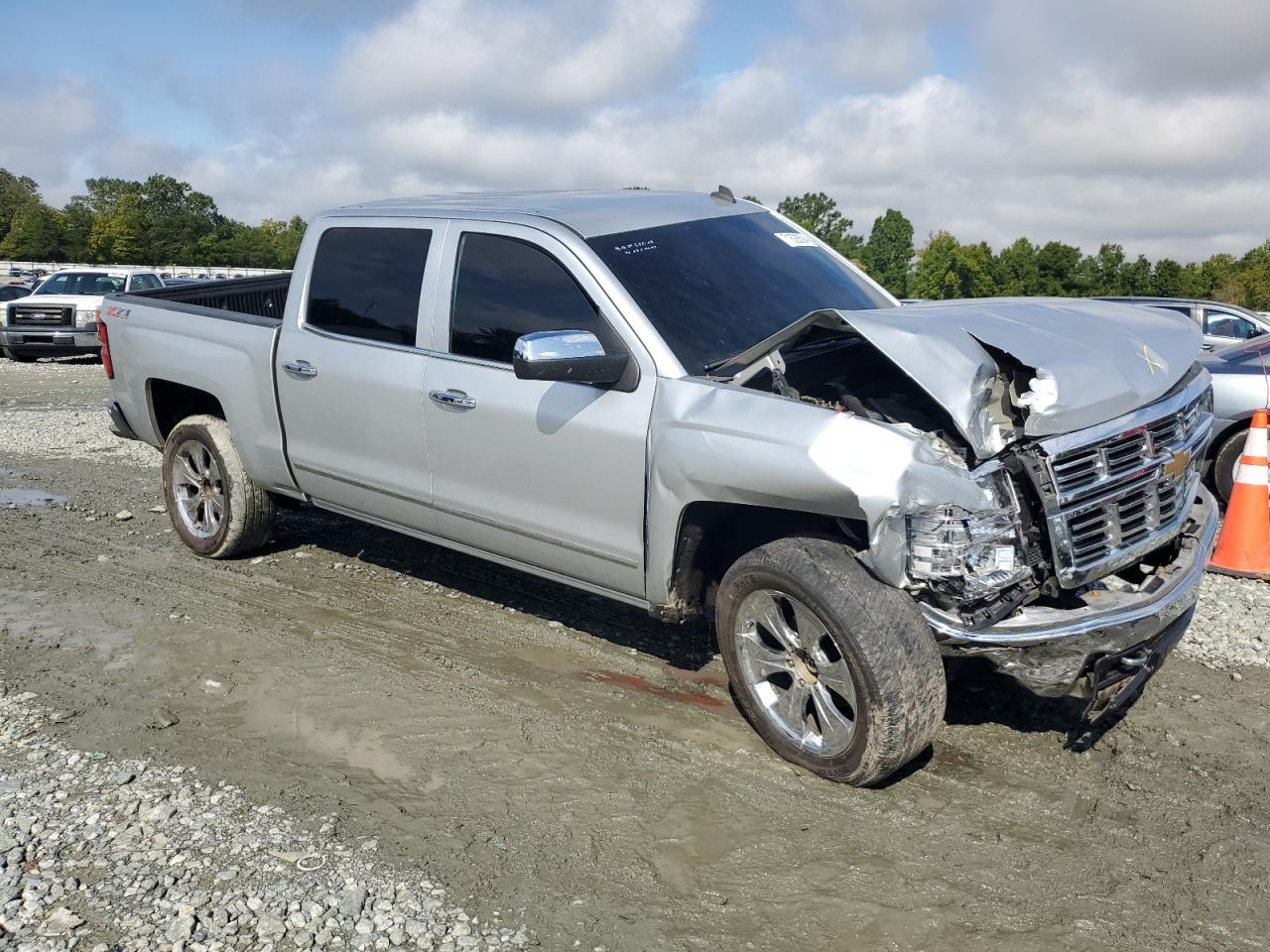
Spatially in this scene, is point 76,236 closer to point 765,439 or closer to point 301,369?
point 301,369

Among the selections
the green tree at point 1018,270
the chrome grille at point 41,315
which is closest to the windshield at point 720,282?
the chrome grille at point 41,315

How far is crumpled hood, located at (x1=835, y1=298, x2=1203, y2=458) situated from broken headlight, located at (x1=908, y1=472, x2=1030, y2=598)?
20 cm

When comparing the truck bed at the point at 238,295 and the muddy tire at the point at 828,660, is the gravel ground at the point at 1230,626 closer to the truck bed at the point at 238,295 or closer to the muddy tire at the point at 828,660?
the muddy tire at the point at 828,660

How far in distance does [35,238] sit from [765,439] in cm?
10460

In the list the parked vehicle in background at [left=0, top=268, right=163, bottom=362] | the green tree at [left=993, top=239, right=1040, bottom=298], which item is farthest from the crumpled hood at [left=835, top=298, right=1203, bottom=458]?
the green tree at [left=993, top=239, right=1040, bottom=298]

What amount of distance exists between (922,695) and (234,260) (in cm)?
9588

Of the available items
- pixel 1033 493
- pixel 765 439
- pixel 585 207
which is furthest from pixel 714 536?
pixel 585 207

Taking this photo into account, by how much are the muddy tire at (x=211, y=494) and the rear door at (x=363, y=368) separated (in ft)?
2.26

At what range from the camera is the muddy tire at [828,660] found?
356 cm

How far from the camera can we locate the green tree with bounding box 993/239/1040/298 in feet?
213

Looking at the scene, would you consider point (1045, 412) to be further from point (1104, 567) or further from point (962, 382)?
point (1104, 567)

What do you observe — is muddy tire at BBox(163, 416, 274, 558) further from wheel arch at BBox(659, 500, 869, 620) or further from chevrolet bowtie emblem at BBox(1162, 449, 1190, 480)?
chevrolet bowtie emblem at BBox(1162, 449, 1190, 480)

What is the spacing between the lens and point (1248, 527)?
6.31 m

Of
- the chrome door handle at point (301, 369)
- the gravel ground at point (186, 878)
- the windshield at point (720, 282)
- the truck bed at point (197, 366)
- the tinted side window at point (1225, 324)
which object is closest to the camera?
the gravel ground at point (186, 878)
